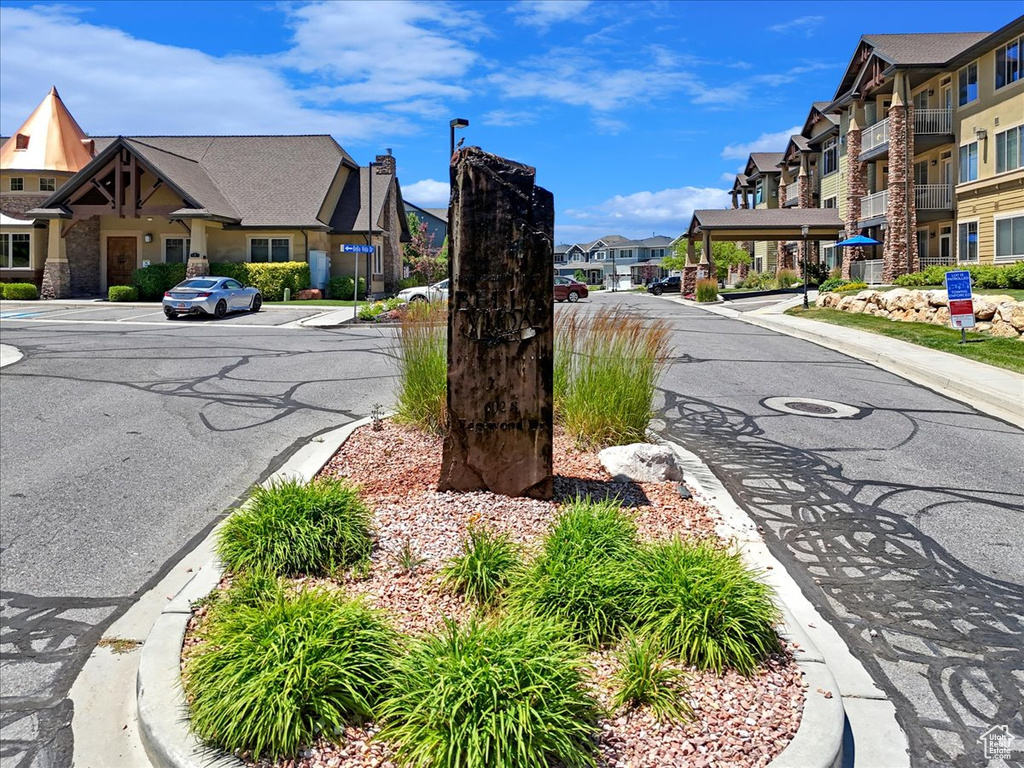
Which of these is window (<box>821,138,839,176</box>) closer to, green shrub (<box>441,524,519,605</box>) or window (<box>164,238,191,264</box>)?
window (<box>164,238,191,264</box>)

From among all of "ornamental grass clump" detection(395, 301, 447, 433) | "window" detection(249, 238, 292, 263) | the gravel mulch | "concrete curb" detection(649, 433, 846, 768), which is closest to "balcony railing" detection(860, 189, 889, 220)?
"window" detection(249, 238, 292, 263)

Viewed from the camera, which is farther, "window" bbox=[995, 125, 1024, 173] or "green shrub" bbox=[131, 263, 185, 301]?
"green shrub" bbox=[131, 263, 185, 301]

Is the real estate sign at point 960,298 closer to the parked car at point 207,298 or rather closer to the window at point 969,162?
the window at point 969,162

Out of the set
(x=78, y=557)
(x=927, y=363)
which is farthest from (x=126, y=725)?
(x=927, y=363)

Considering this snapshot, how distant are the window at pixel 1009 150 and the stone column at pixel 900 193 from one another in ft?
16.6

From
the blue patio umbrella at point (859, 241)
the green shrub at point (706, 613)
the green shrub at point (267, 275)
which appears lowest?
the green shrub at point (706, 613)

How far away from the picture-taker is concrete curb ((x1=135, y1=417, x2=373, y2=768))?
3.21 meters

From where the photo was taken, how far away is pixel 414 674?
3244 millimetres

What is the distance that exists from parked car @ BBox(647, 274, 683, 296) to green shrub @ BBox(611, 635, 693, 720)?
57745 millimetres

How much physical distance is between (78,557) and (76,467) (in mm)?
2488

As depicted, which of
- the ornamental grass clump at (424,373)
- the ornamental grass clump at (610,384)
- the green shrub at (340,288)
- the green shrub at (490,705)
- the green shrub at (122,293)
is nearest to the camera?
the green shrub at (490,705)

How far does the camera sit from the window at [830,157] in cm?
4869

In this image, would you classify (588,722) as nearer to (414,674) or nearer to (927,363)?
(414,674)

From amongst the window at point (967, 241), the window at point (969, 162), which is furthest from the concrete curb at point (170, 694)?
the window at point (969, 162)
